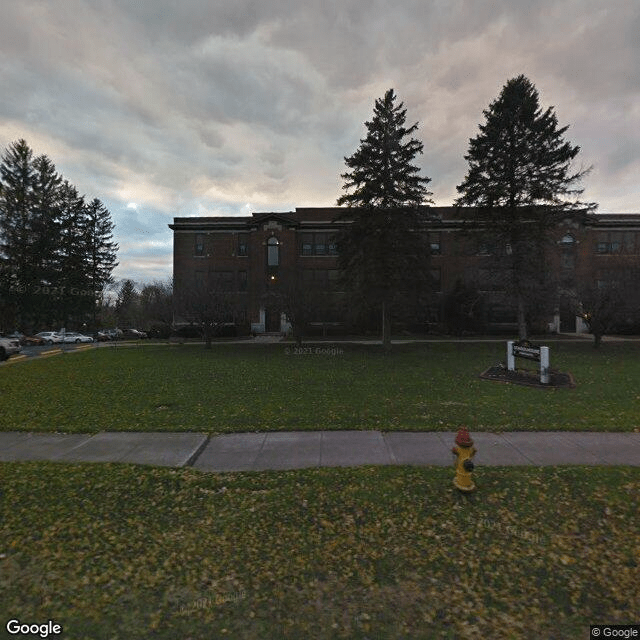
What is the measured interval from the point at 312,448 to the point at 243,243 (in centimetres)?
3970

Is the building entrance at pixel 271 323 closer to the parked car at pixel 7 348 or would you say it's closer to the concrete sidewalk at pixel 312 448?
the parked car at pixel 7 348

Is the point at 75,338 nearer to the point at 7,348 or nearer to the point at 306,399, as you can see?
the point at 7,348

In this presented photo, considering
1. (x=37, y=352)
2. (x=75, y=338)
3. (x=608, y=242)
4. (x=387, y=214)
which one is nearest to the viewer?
(x=387, y=214)

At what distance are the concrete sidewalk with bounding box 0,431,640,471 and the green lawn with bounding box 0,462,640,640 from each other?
0.48 meters

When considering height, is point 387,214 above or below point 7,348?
above

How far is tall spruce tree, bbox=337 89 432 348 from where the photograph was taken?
20500 mm

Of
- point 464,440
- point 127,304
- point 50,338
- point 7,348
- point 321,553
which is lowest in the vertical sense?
point 50,338

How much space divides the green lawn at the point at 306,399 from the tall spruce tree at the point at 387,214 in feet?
20.1

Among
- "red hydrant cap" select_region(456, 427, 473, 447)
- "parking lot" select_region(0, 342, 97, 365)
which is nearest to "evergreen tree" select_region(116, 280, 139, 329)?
"parking lot" select_region(0, 342, 97, 365)

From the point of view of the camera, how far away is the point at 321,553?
134 inches

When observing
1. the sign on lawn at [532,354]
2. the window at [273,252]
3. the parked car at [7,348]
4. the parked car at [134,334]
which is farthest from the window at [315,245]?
the sign on lawn at [532,354]

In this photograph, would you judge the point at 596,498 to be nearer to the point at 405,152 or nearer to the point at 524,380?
the point at 524,380

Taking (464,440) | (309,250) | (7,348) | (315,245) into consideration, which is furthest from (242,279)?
(464,440)

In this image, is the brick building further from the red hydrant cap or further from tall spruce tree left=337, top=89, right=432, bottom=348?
the red hydrant cap
